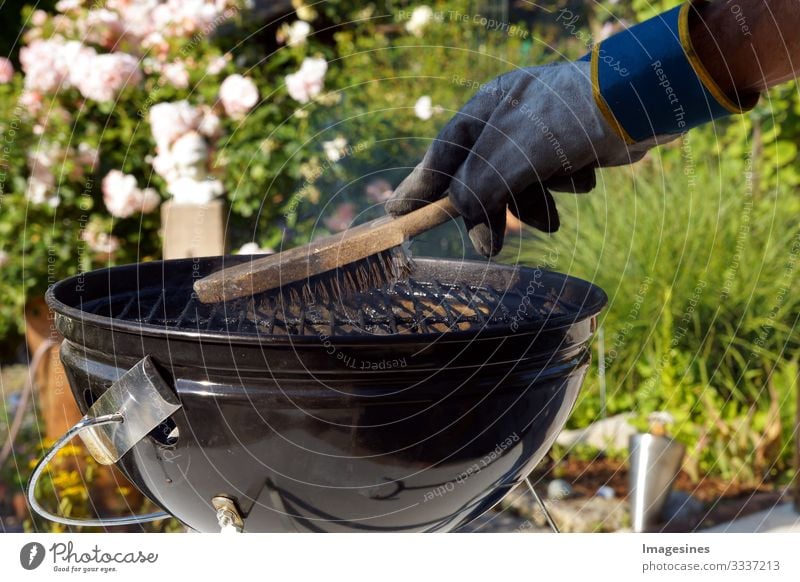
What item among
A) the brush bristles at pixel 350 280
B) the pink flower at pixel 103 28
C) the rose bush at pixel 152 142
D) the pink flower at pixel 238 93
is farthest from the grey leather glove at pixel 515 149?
the pink flower at pixel 103 28

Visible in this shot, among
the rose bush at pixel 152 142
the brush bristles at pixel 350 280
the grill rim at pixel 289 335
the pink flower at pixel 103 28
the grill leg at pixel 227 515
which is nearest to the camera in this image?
the grill rim at pixel 289 335

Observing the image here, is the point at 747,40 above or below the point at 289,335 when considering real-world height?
above

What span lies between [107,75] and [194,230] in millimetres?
573

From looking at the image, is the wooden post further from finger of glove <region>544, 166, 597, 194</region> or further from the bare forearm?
the bare forearm

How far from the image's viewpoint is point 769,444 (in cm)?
306

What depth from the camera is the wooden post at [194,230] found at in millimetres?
2824

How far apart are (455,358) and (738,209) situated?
2.67m

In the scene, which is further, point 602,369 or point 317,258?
point 602,369

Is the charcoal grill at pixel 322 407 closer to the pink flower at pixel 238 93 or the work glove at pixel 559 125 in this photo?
the work glove at pixel 559 125

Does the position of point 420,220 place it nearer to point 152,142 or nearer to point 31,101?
point 152,142

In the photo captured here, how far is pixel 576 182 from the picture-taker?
5.12 ft

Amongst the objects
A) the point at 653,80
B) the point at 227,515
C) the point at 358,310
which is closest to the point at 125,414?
A: the point at 227,515
